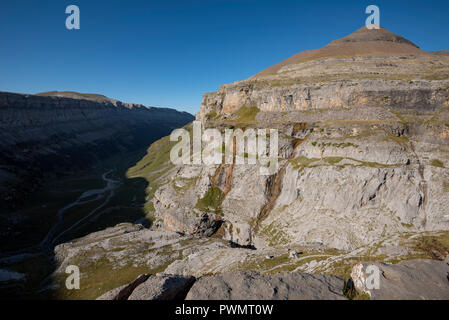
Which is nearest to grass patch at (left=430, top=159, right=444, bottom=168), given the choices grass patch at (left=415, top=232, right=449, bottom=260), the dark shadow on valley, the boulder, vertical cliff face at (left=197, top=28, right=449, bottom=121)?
grass patch at (left=415, top=232, right=449, bottom=260)

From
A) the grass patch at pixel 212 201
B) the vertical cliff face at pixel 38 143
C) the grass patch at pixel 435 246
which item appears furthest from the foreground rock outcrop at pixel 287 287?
the vertical cliff face at pixel 38 143

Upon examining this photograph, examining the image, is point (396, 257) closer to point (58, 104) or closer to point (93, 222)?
point (93, 222)

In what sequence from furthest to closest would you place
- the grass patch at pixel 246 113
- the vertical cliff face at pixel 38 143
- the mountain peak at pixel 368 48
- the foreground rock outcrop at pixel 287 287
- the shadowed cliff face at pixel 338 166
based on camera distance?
1. the vertical cliff face at pixel 38 143
2. the mountain peak at pixel 368 48
3. the grass patch at pixel 246 113
4. the shadowed cliff face at pixel 338 166
5. the foreground rock outcrop at pixel 287 287

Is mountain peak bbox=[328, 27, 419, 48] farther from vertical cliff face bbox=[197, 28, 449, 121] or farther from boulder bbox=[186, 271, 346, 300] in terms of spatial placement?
boulder bbox=[186, 271, 346, 300]

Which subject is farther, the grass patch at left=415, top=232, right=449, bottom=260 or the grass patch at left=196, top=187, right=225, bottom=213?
the grass patch at left=196, top=187, right=225, bottom=213

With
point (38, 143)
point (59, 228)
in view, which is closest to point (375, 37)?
point (59, 228)

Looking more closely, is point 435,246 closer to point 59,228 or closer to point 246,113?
point 246,113

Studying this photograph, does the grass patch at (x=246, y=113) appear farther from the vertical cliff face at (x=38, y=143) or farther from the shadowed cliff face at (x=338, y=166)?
the vertical cliff face at (x=38, y=143)
